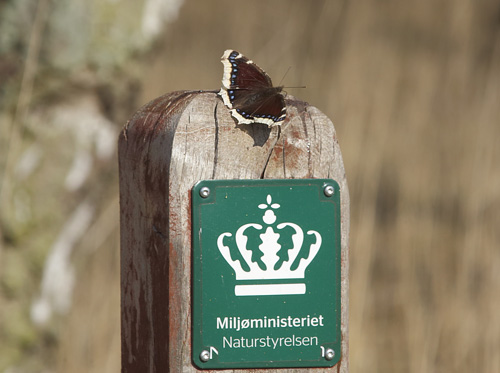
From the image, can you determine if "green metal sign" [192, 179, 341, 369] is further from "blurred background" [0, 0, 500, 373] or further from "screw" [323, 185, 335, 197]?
"blurred background" [0, 0, 500, 373]

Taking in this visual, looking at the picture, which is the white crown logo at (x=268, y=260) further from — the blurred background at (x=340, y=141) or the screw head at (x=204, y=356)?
the blurred background at (x=340, y=141)

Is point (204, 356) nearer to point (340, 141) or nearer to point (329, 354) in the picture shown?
point (329, 354)

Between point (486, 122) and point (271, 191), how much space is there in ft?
6.64

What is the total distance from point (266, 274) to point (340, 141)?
192cm

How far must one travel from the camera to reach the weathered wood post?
42.6 inches

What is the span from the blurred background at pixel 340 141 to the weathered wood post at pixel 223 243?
1.13 metres

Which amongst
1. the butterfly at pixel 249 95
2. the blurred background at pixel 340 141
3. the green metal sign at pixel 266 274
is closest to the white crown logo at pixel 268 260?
the green metal sign at pixel 266 274

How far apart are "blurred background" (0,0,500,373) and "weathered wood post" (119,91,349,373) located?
113 cm

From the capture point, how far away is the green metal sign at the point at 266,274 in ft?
3.56

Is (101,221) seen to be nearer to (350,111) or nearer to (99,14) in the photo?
(99,14)

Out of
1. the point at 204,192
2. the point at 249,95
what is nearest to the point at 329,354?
the point at 204,192

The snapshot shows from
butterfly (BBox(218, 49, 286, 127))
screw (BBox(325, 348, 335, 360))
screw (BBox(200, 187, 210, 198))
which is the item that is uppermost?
butterfly (BBox(218, 49, 286, 127))

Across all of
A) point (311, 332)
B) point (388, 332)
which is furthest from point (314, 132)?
point (388, 332)

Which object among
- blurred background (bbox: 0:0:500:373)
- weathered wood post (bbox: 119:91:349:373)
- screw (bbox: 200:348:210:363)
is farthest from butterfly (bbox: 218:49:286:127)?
blurred background (bbox: 0:0:500:373)
